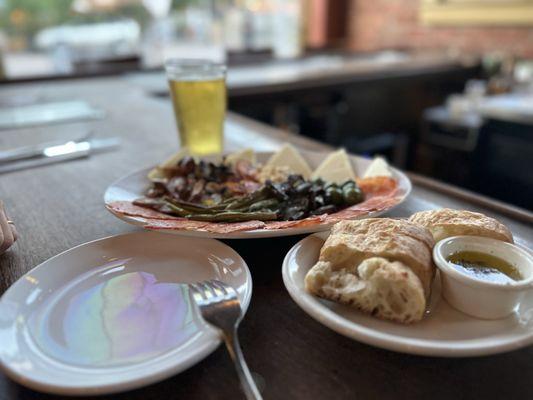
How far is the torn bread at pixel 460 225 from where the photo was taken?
0.62 m

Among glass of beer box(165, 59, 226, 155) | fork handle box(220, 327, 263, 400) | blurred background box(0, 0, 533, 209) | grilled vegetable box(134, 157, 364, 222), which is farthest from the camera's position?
blurred background box(0, 0, 533, 209)

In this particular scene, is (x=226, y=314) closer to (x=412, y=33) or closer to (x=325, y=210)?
(x=325, y=210)

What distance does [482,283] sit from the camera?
516 mm

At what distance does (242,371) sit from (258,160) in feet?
2.39

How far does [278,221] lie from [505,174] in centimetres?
224

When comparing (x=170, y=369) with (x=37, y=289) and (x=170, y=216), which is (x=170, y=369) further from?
(x=170, y=216)

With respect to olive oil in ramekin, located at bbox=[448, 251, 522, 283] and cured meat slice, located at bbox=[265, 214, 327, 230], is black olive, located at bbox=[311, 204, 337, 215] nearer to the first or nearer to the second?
cured meat slice, located at bbox=[265, 214, 327, 230]

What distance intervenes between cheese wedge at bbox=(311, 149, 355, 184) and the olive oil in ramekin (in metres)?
0.42

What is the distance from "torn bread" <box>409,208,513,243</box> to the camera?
2.04 feet

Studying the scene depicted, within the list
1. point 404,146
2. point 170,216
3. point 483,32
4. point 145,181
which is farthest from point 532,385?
point 483,32

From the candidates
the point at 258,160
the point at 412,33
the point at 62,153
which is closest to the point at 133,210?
the point at 258,160

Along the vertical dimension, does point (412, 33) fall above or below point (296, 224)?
above

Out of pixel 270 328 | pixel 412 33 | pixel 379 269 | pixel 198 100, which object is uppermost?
pixel 412 33

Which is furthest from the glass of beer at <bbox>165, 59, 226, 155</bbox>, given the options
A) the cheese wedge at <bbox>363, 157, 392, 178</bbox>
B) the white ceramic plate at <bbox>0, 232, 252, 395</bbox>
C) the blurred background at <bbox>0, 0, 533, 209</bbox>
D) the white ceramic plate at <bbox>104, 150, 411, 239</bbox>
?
the blurred background at <bbox>0, 0, 533, 209</bbox>
